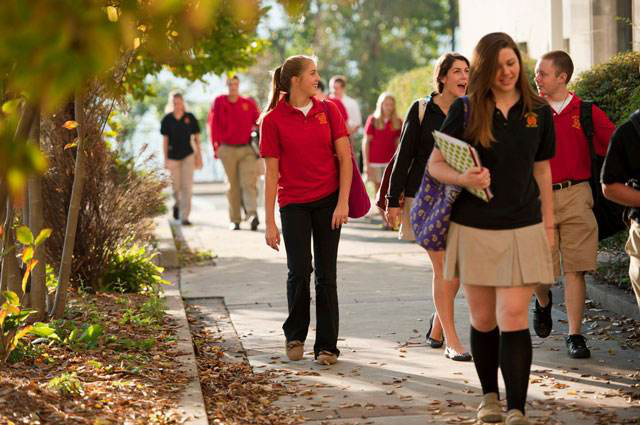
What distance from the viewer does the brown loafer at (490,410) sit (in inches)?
200

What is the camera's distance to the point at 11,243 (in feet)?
22.1

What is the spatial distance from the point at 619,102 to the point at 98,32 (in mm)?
6202

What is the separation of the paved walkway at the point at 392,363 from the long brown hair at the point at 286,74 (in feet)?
5.39

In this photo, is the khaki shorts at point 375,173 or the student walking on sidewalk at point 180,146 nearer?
the khaki shorts at point 375,173

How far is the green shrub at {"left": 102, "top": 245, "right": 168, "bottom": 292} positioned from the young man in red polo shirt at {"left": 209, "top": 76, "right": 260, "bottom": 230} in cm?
566

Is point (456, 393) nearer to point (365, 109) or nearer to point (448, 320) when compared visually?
point (448, 320)

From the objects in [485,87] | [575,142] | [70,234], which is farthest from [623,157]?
[70,234]

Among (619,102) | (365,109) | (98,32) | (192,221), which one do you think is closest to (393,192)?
(619,102)

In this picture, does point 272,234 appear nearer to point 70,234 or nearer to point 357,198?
point 357,198

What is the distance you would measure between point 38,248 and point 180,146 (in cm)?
960

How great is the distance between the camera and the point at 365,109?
44969mm

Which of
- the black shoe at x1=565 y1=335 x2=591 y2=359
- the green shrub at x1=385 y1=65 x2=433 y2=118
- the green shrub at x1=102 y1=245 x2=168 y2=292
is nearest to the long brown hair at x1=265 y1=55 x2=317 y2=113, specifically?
the black shoe at x1=565 y1=335 x2=591 y2=359

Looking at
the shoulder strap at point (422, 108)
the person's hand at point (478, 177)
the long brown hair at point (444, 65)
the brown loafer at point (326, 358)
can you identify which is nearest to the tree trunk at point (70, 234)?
the brown loafer at point (326, 358)

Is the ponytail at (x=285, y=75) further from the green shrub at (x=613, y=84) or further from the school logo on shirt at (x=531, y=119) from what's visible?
the green shrub at (x=613, y=84)
